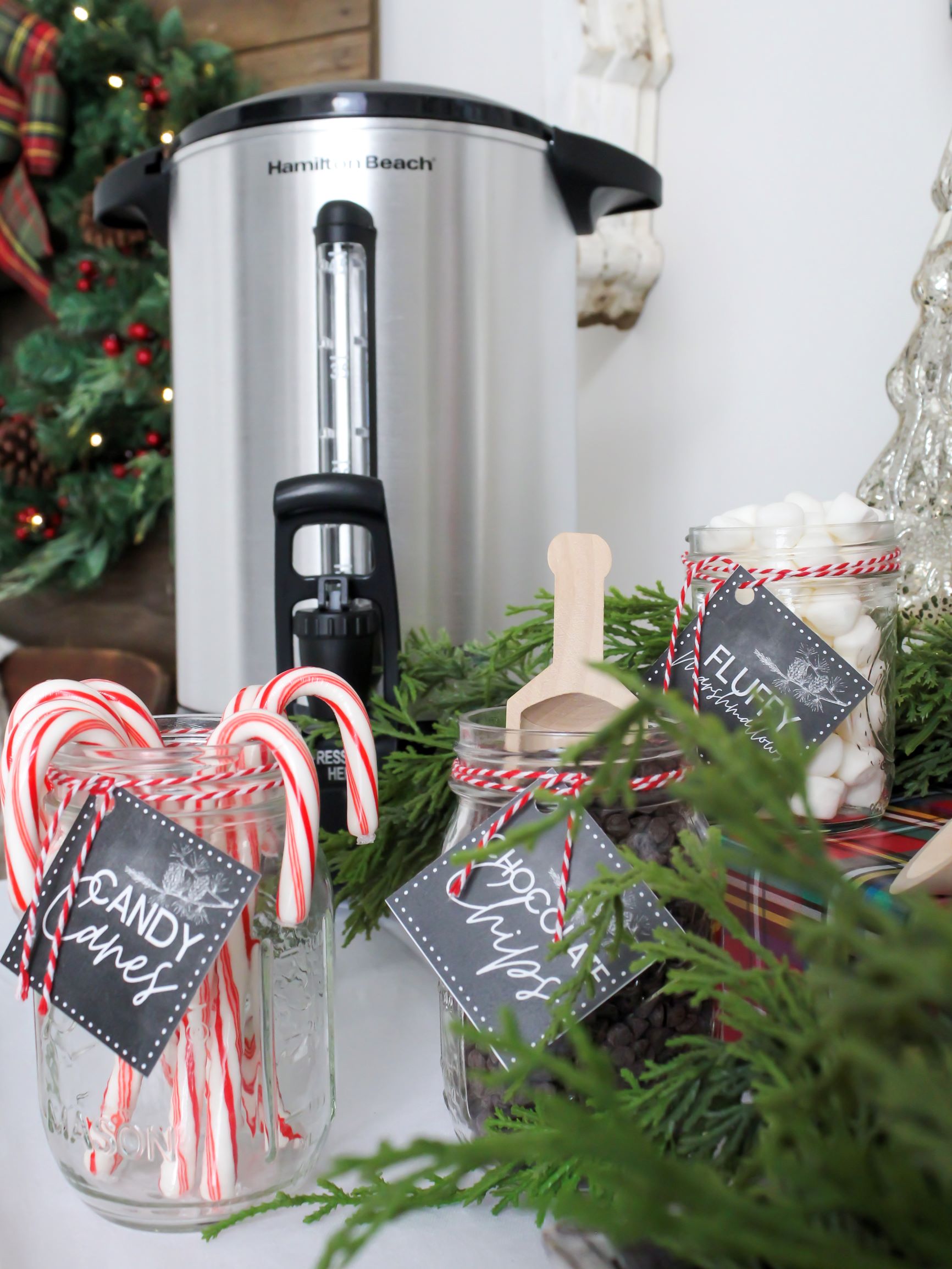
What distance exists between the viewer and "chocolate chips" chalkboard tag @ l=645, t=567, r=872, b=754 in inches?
18.1

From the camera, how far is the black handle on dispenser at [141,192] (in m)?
0.82

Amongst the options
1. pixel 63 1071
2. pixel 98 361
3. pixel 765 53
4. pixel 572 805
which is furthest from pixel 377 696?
pixel 98 361

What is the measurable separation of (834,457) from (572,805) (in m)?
0.94

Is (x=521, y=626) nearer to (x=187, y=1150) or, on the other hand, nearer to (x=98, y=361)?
(x=187, y=1150)

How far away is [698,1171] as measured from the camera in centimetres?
15

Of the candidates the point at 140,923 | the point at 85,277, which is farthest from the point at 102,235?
the point at 140,923

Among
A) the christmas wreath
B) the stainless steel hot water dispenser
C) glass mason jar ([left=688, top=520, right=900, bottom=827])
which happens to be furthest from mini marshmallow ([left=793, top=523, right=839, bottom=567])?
the christmas wreath

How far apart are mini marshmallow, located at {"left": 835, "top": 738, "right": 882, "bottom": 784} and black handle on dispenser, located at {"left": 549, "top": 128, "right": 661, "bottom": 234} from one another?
496mm

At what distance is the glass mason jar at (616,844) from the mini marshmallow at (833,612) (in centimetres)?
13

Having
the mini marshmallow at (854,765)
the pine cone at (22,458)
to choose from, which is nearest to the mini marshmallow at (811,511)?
the mini marshmallow at (854,765)

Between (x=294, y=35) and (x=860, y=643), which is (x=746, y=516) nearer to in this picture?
(x=860, y=643)

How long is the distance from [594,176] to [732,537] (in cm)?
42

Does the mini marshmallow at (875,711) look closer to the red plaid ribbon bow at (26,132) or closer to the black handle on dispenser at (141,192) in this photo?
the black handle on dispenser at (141,192)

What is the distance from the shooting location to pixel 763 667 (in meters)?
0.46
